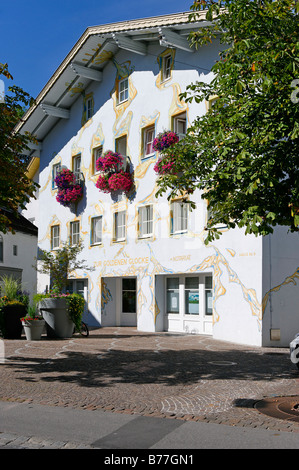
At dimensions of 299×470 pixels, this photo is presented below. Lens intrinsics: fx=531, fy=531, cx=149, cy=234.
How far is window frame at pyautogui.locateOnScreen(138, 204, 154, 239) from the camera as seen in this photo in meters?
21.1

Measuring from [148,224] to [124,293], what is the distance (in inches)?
151

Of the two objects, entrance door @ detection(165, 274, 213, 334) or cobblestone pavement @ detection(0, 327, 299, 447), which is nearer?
cobblestone pavement @ detection(0, 327, 299, 447)

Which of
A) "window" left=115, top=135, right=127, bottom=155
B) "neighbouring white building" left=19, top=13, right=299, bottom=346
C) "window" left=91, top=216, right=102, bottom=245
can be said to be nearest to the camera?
"neighbouring white building" left=19, top=13, right=299, bottom=346

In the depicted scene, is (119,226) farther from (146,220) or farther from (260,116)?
(260,116)

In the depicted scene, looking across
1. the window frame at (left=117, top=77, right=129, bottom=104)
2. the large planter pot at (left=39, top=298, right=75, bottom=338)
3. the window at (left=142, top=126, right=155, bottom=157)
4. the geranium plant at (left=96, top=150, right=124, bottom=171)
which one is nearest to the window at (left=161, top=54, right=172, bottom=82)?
the window at (left=142, top=126, right=155, bottom=157)

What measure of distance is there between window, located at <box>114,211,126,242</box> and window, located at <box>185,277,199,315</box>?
435 cm

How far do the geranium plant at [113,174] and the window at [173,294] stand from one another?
173 inches

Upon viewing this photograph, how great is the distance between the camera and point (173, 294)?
20.2 metres

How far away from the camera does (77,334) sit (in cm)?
1928

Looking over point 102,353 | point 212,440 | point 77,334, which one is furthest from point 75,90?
point 212,440

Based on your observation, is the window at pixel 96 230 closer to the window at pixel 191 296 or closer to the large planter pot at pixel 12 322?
the window at pixel 191 296

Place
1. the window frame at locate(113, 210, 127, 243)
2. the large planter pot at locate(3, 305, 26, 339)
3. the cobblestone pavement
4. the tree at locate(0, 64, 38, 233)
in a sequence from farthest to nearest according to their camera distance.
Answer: the window frame at locate(113, 210, 127, 243) < the large planter pot at locate(3, 305, 26, 339) < the tree at locate(0, 64, 38, 233) < the cobblestone pavement

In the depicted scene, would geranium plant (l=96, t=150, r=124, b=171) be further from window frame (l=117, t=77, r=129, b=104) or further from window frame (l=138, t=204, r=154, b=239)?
window frame (l=117, t=77, r=129, b=104)

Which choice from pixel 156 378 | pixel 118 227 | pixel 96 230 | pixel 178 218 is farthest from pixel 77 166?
pixel 156 378
